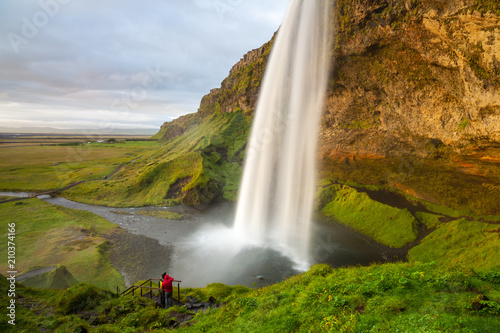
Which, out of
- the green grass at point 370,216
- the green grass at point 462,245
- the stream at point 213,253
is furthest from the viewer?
the green grass at point 370,216

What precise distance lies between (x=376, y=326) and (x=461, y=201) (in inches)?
1166

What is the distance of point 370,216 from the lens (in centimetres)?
3222

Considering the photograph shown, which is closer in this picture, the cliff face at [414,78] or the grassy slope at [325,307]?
the grassy slope at [325,307]

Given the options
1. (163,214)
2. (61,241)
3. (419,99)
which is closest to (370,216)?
(419,99)

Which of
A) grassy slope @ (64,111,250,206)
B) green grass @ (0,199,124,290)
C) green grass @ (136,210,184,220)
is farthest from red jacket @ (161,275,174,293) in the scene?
grassy slope @ (64,111,250,206)

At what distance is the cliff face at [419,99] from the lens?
58.0ft

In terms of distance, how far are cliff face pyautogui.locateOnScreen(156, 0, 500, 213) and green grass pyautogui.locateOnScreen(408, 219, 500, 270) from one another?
12.3 feet

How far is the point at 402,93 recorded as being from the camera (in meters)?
26.7

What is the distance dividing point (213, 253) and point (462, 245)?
82.5ft

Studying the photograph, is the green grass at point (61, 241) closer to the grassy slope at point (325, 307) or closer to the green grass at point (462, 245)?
the grassy slope at point (325, 307)

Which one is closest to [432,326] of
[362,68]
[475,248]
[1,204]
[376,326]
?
[376,326]

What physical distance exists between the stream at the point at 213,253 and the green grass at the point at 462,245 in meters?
4.76

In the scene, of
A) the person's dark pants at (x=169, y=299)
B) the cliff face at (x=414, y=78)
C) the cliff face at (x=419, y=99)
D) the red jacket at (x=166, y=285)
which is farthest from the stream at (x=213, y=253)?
the cliff face at (x=414, y=78)

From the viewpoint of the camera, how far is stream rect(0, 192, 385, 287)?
69.6 feet
